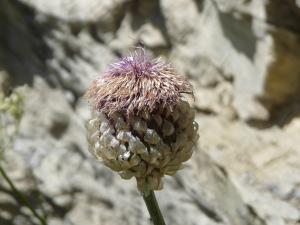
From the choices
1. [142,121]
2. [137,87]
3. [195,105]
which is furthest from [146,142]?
[195,105]

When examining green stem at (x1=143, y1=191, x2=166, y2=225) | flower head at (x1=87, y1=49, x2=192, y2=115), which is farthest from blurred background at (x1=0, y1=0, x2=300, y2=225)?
green stem at (x1=143, y1=191, x2=166, y2=225)

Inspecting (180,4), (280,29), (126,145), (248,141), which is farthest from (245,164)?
(126,145)

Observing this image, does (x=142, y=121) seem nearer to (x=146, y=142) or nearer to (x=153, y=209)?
(x=146, y=142)

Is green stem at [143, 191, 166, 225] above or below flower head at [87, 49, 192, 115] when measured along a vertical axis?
below

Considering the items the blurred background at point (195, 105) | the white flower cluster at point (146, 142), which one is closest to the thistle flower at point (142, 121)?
the white flower cluster at point (146, 142)

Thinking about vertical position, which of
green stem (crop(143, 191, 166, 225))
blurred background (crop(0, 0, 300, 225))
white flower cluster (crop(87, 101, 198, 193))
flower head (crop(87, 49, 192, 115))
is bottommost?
green stem (crop(143, 191, 166, 225))

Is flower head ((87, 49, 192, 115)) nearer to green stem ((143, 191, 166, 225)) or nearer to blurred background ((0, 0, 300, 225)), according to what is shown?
green stem ((143, 191, 166, 225))

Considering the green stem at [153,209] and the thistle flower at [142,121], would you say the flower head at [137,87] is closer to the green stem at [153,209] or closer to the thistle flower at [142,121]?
the thistle flower at [142,121]
